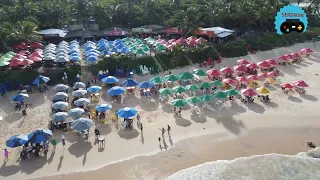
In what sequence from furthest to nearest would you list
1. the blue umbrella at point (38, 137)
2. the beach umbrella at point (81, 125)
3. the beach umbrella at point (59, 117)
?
1. the beach umbrella at point (59, 117)
2. the beach umbrella at point (81, 125)
3. the blue umbrella at point (38, 137)

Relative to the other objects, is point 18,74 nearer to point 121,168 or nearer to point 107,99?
point 107,99

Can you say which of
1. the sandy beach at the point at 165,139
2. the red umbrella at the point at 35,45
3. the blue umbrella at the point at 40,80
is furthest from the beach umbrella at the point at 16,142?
the red umbrella at the point at 35,45

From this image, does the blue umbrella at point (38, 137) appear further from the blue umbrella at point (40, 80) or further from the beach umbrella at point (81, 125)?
the blue umbrella at point (40, 80)

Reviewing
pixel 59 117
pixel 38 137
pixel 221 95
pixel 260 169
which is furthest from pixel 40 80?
pixel 260 169

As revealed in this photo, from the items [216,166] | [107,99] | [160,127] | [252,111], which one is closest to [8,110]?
[107,99]

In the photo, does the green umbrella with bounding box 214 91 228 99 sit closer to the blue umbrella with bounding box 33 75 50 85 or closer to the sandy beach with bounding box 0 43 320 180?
the sandy beach with bounding box 0 43 320 180

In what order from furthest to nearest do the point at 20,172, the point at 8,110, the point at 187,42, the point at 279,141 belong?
the point at 187,42
the point at 8,110
the point at 279,141
the point at 20,172

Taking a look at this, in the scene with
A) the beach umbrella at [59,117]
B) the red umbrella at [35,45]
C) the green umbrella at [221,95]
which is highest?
the red umbrella at [35,45]
